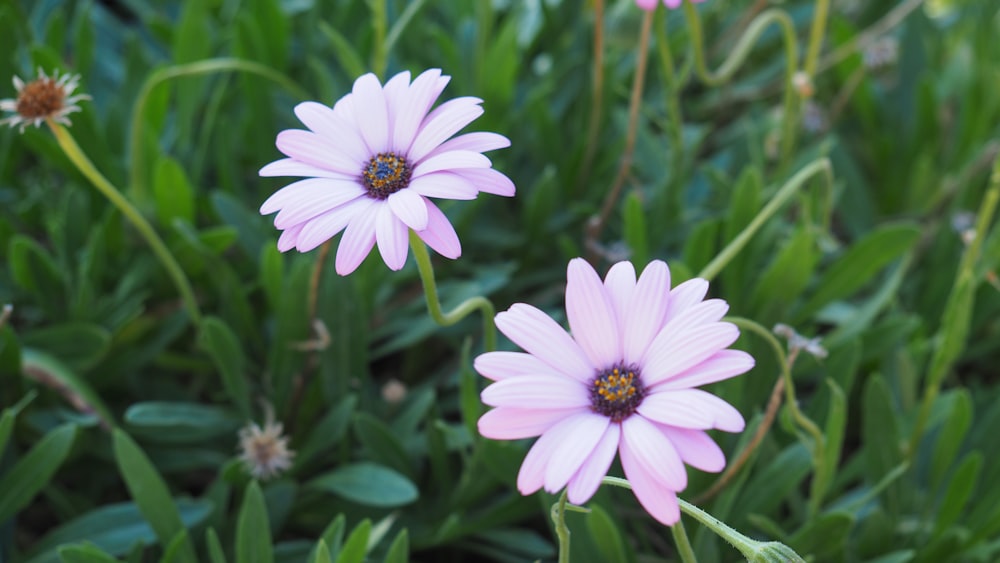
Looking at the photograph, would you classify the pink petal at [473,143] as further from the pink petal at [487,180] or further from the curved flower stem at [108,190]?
the curved flower stem at [108,190]

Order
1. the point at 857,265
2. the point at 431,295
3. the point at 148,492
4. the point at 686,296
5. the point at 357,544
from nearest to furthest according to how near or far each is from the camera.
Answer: the point at 686,296 < the point at 431,295 < the point at 357,544 < the point at 148,492 < the point at 857,265

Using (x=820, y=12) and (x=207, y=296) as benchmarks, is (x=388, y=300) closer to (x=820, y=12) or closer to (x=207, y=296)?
(x=207, y=296)

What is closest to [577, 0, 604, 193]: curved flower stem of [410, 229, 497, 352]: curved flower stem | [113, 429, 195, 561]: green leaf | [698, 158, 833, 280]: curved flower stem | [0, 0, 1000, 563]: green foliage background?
[0, 0, 1000, 563]: green foliage background

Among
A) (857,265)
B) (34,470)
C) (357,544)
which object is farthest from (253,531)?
(857,265)

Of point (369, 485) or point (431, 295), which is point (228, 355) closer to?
point (369, 485)

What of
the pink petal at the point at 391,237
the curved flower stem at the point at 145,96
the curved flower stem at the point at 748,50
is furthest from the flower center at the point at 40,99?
the curved flower stem at the point at 748,50

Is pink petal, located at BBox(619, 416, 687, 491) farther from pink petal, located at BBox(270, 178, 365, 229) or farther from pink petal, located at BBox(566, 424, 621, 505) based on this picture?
pink petal, located at BBox(270, 178, 365, 229)
